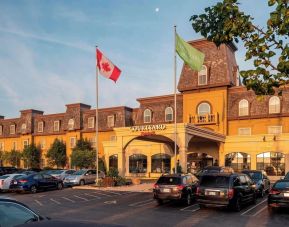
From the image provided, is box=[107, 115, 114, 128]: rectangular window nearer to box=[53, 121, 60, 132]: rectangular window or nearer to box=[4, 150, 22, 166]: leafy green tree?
box=[53, 121, 60, 132]: rectangular window

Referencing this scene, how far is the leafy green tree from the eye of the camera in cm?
6166

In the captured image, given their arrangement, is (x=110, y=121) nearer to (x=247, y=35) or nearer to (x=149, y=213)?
(x=149, y=213)

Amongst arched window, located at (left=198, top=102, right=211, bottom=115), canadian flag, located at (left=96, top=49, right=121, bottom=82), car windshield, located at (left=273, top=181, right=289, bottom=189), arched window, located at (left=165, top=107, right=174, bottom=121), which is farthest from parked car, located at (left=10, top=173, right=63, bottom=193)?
arched window, located at (left=198, top=102, right=211, bottom=115)

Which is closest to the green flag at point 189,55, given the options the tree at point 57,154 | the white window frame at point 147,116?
the white window frame at point 147,116

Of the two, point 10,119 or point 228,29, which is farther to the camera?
point 10,119

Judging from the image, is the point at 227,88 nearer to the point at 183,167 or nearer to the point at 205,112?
the point at 205,112

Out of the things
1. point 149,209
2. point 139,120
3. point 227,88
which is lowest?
point 149,209

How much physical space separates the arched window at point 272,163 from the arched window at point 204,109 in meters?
7.82

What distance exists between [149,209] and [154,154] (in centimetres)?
2739

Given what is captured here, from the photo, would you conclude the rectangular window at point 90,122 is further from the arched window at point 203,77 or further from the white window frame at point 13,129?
the arched window at point 203,77

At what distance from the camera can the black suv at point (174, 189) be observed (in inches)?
733

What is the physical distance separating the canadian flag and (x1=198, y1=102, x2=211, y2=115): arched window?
1658cm

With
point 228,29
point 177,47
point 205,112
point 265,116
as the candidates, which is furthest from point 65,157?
point 228,29

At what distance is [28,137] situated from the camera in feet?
206
